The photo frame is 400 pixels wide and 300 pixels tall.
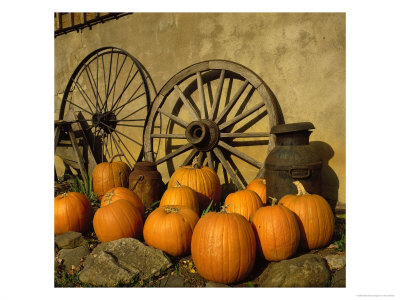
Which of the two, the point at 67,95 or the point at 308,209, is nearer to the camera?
the point at 308,209

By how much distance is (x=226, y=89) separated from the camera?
3.71m

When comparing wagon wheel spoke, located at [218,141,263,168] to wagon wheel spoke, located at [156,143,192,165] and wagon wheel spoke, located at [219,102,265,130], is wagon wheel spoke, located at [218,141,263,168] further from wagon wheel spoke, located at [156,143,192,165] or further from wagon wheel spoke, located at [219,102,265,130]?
wagon wheel spoke, located at [156,143,192,165]

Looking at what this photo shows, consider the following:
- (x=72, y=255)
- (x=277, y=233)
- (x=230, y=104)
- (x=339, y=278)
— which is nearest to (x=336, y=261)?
(x=339, y=278)

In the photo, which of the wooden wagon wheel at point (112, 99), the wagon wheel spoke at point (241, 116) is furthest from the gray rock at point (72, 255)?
the wooden wagon wheel at point (112, 99)

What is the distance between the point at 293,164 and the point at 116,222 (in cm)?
159

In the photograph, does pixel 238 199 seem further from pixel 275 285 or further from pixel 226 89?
pixel 226 89

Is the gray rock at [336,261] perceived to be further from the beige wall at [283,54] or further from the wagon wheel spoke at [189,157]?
the wagon wheel spoke at [189,157]

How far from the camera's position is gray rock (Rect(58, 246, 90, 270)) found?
7.00 feet

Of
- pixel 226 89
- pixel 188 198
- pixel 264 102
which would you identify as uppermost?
pixel 226 89

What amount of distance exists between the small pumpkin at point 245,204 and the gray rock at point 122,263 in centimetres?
73

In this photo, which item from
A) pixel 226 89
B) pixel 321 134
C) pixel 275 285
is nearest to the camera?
pixel 275 285

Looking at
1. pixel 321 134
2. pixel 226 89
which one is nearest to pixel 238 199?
pixel 321 134

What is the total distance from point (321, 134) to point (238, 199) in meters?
1.33

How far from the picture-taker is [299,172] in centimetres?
251
